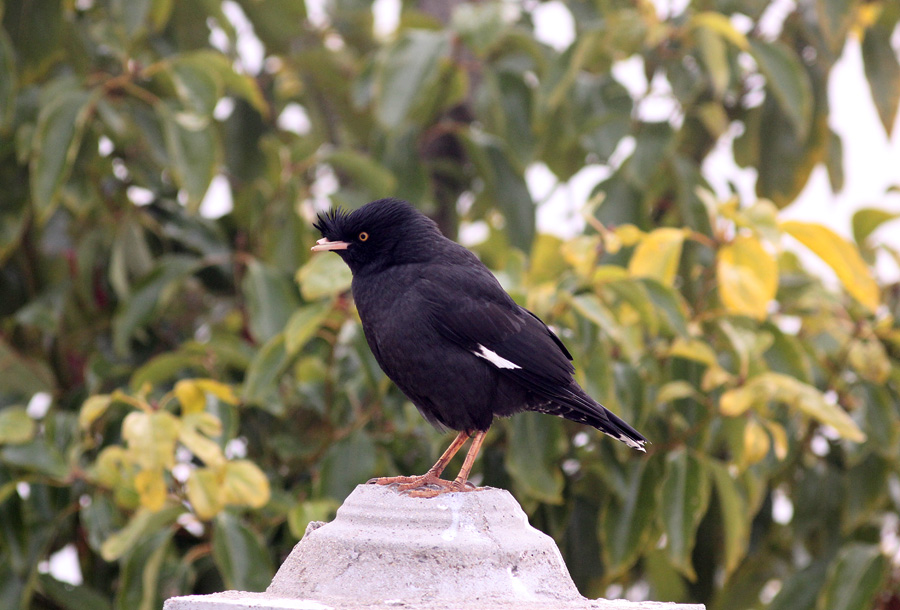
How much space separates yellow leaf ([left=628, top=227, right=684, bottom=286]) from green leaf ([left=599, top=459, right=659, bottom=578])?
68 centimetres

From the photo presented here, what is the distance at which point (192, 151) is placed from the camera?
12.8 feet

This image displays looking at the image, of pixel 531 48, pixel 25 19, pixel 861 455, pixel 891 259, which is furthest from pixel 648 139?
pixel 25 19

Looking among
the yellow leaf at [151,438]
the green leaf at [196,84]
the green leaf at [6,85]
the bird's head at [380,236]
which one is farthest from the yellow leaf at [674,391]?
the green leaf at [6,85]

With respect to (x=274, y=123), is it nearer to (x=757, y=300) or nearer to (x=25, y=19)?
(x=25, y=19)

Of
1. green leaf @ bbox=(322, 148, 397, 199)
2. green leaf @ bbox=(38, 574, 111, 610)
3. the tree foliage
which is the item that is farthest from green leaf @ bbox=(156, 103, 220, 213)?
green leaf @ bbox=(38, 574, 111, 610)

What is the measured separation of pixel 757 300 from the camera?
3301mm

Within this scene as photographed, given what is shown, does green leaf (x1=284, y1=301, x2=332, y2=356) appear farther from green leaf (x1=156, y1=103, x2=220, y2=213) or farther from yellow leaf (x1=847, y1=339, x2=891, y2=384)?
yellow leaf (x1=847, y1=339, x2=891, y2=384)

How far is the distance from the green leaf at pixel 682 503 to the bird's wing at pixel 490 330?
40.1 inches

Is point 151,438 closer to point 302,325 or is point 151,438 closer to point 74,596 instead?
point 302,325

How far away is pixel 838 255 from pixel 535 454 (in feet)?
3.93

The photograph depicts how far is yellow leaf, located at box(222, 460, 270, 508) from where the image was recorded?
3178 millimetres

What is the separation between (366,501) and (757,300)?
161cm

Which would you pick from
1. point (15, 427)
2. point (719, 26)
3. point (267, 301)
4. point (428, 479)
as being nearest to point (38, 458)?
point (15, 427)

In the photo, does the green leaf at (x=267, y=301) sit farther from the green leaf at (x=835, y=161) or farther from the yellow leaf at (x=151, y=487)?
the green leaf at (x=835, y=161)
